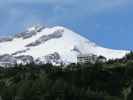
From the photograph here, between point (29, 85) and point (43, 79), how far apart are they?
9973 mm

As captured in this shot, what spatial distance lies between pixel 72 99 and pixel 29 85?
14444 millimetres

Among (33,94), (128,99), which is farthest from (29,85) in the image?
(128,99)

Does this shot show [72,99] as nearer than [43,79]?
Yes

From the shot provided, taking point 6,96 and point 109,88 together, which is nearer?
point 6,96

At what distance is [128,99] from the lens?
158 m

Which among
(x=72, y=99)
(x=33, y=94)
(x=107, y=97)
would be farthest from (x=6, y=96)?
(x=107, y=97)

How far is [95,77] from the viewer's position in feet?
648

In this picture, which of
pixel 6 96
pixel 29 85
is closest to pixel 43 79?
pixel 29 85

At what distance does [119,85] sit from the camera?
19138 centimetres

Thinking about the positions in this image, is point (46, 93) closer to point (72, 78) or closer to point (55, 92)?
point (55, 92)

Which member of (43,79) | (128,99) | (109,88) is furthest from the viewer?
(109,88)

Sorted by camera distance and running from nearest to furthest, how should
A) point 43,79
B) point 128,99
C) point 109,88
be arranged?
point 128,99
point 43,79
point 109,88

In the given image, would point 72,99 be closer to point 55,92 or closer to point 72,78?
point 55,92

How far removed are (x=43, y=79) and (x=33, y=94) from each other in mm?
17226
